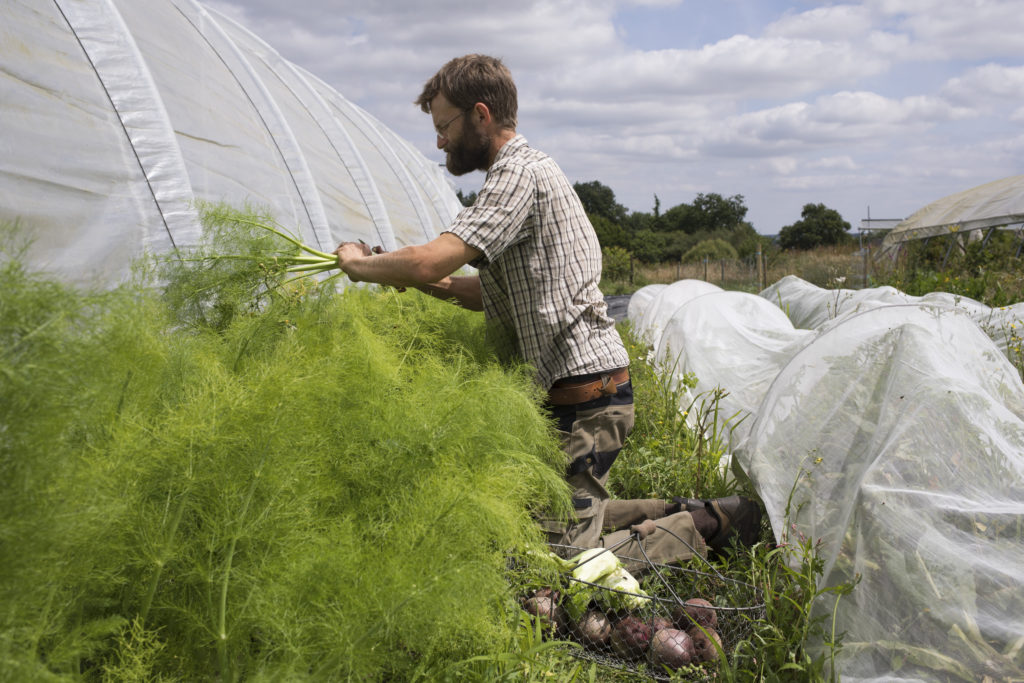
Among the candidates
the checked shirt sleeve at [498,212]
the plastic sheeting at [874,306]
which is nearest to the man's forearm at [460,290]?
the checked shirt sleeve at [498,212]

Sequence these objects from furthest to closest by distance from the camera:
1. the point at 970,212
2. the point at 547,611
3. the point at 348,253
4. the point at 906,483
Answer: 1. the point at 970,212
2. the point at 348,253
3. the point at 547,611
4. the point at 906,483

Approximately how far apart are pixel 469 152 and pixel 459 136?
66 mm

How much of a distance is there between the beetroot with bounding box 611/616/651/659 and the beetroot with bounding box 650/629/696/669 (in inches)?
1.4

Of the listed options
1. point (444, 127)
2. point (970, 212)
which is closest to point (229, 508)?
point (444, 127)

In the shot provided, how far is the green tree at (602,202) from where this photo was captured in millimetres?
50312

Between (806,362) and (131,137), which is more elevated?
(131,137)

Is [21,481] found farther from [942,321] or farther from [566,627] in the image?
[942,321]

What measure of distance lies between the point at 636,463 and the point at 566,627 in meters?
1.48

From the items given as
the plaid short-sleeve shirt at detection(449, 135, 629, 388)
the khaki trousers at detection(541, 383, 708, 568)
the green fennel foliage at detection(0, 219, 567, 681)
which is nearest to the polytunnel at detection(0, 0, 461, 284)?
the green fennel foliage at detection(0, 219, 567, 681)

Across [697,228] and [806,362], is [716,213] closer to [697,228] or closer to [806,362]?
[697,228]

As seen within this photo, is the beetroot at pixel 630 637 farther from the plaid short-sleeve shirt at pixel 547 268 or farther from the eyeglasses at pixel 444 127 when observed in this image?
the eyeglasses at pixel 444 127

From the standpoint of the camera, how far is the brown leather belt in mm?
2477

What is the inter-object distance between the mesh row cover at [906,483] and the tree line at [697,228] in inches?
1128

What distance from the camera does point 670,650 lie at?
2.07 metres
